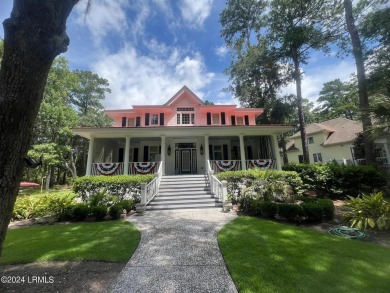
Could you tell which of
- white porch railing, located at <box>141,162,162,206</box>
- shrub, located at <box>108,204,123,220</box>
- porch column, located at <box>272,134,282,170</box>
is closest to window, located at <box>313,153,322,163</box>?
porch column, located at <box>272,134,282,170</box>

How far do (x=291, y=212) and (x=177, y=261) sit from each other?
460cm

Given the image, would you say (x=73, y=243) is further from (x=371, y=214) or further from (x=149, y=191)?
(x=371, y=214)

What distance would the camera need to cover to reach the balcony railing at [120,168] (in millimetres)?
12844

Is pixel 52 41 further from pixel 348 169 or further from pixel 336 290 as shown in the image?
pixel 348 169

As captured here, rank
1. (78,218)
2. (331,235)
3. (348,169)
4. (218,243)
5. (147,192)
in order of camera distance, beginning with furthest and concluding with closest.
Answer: (348,169)
(147,192)
(78,218)
(331,235)
(218,243)

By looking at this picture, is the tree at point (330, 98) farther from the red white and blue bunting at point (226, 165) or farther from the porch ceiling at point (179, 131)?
the red white and blue bunting at point (226, 165)

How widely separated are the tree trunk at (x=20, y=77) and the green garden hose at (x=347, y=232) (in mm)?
7389

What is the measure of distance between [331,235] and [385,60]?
12476 millimetres

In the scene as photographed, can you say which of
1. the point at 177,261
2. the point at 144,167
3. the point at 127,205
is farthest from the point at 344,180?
the point at 144,167

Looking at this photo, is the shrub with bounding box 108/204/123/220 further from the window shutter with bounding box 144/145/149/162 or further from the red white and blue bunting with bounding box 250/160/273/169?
the red white and blue bunting with bounding box 250/160/273/169

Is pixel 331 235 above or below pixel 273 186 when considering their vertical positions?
below

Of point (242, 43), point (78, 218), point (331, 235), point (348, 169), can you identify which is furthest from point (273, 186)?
point (242, 43)

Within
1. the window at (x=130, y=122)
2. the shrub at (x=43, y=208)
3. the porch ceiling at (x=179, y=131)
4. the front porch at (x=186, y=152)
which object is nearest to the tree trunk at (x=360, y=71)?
the porch ceiling at (x=179, y=131)

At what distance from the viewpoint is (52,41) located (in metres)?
2.23
